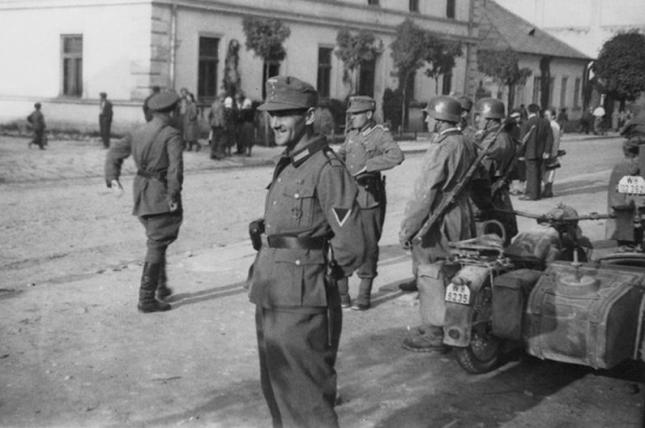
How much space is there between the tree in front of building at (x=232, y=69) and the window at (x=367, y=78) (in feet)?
22.7

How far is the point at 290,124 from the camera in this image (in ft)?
14.2

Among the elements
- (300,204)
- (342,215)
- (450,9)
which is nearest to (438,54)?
(450,9)

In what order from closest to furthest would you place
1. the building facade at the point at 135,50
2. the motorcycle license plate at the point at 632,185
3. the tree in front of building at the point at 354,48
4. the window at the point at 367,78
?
the motorcycle license plate at the point at 632,185, the building facade at the point at 135,50, the tree in front of building at the point at 354,48, the window at the point at 367,78

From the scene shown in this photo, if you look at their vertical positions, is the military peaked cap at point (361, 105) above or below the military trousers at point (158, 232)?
above

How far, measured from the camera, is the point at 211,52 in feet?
90.0

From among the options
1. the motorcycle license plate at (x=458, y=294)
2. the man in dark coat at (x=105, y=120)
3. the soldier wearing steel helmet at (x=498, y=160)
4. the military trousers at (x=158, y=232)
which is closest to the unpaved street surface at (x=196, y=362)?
the military trousers at (x=158, y=232)

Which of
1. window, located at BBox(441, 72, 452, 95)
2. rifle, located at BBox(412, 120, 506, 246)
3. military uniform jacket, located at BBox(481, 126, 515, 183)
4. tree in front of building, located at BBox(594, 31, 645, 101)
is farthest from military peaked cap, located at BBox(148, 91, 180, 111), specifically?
tree in front of building, located at BBox(594, 31, 645, 101)

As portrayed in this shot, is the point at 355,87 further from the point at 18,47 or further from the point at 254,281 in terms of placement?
the point at 254,281

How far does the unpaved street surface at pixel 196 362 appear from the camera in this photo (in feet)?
16.6

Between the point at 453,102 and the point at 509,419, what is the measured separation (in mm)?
2438

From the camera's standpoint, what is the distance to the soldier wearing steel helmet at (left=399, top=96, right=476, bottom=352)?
247 inches

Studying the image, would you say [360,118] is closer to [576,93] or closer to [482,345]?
[482,345]

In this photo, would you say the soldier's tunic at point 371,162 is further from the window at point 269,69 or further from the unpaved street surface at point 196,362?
the window at point 269,69

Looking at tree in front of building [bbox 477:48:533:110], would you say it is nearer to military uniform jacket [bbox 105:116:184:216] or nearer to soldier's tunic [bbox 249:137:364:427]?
military uniform jacket [bbox 105:116:184:216]
